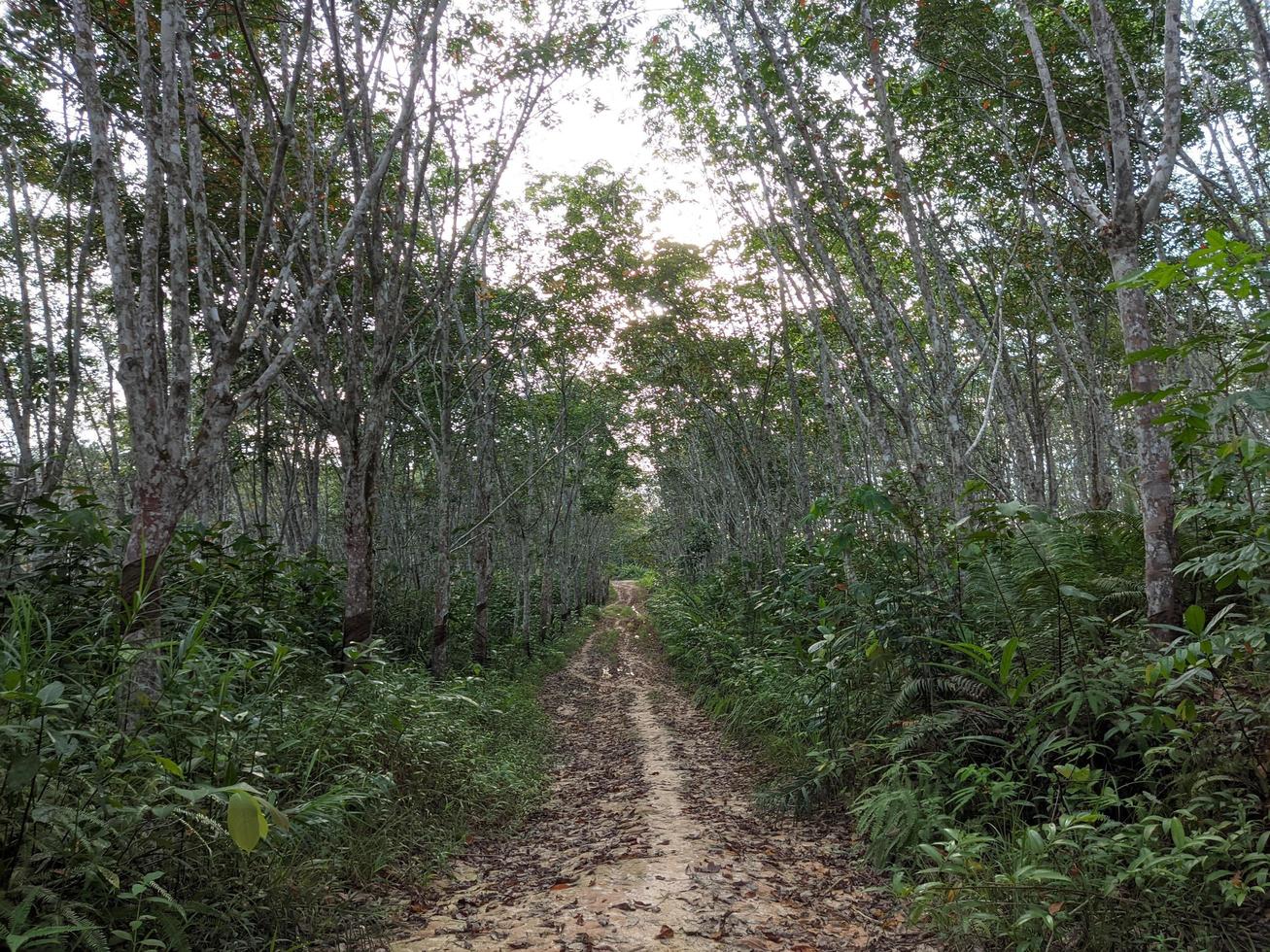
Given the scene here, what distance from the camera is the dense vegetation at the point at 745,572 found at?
2768 mm

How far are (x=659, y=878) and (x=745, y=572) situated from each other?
10.6 m

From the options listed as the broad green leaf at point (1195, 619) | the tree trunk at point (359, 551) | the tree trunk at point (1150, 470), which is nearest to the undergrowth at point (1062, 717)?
the broad green leaf at point (1195, 619)

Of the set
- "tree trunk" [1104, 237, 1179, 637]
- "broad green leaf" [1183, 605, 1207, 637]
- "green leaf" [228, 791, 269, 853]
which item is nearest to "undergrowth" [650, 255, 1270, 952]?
"broad green leaf" [1183, 605, 1207, 637]

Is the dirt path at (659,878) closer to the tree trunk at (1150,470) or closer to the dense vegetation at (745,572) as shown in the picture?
the dense vegetation at (745,572)

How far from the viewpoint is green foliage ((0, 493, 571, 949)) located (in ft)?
7.47

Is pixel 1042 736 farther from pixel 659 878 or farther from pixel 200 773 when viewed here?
pixel 200 773

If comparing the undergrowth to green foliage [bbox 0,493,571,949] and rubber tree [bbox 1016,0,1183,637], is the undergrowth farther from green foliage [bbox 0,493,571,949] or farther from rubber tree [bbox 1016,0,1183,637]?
green foliage [bbox 0,493,571,949]

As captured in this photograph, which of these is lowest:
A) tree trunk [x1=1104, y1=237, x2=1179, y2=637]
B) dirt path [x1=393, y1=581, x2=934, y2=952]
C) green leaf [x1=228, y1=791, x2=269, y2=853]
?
dirt path [x1=393, y1=581, x2=934, y2=952]

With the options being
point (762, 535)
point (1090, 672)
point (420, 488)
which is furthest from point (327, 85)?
point (420, 488)

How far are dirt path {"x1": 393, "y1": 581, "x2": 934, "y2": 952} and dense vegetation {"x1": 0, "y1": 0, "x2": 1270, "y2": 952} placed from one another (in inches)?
12.7

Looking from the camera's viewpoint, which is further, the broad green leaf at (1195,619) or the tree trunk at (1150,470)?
the tree trunk at (1150,470)

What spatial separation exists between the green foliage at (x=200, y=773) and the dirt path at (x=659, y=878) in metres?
0.45

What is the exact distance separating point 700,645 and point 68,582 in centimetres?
1030

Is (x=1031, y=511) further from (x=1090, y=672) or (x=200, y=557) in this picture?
(x=200, y=557)
